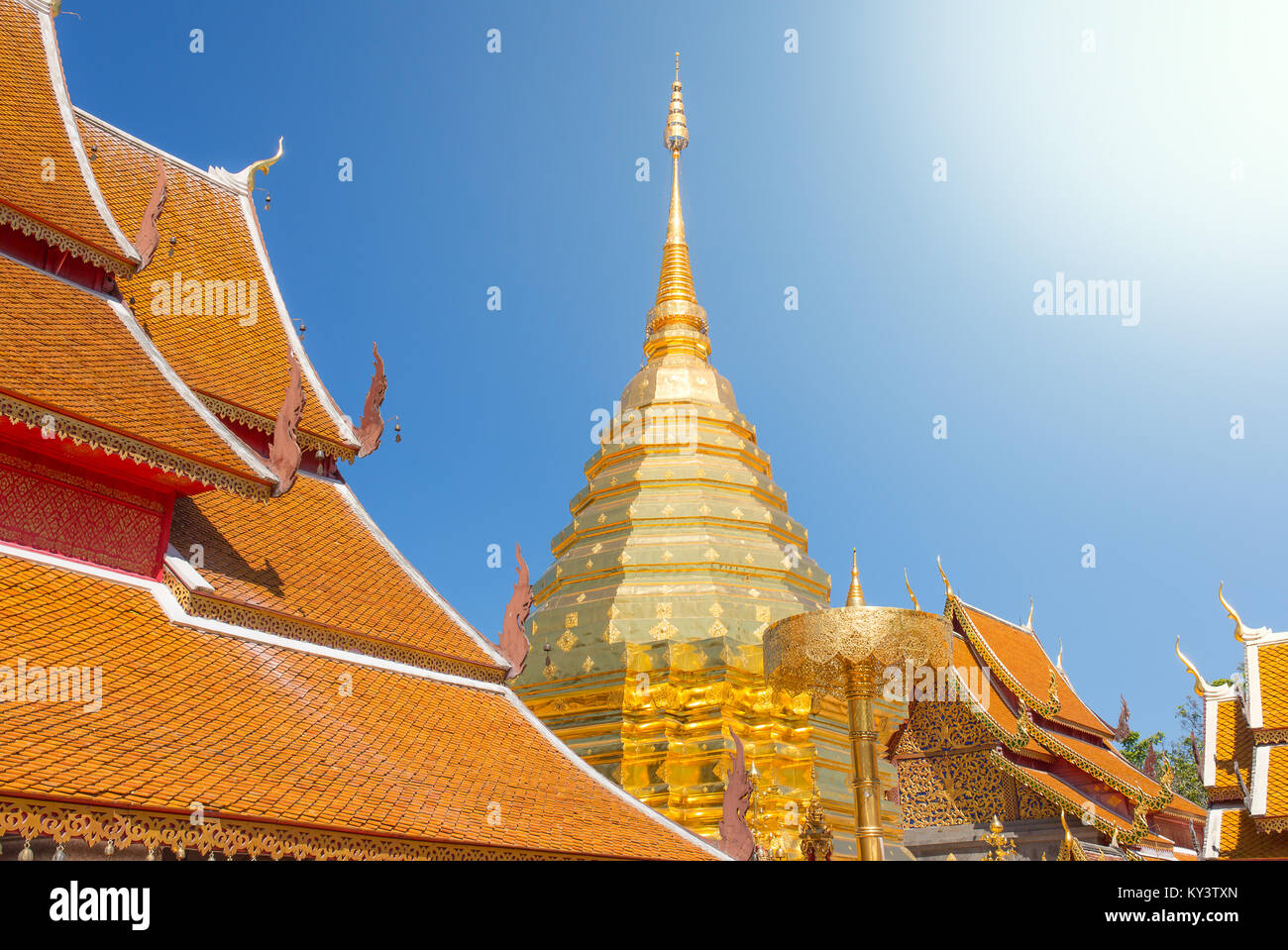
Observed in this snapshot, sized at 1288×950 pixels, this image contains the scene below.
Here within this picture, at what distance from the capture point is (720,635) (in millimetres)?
20250

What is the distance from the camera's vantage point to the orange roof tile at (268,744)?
6.63 m

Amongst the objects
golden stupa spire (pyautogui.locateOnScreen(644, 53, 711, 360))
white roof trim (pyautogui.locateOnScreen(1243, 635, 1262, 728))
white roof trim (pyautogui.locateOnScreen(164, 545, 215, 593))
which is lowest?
white roof trim (pyautogui.locateOnScreen(1243, 635, 1262, 728))

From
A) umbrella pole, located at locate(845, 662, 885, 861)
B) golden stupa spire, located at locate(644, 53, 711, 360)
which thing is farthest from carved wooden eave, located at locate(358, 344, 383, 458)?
golden stupa spire, located at locate(644, 53, 711, 360)

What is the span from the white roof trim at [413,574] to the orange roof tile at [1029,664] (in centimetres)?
1076

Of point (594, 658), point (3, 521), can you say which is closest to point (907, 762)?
point (594, 658)

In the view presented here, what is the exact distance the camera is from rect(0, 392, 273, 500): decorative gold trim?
7789 millimetres

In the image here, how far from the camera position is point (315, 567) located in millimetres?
10820

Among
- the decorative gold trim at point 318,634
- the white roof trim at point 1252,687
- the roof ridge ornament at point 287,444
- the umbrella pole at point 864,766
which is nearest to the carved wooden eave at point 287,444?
the roof ridge ornament at point 287,444

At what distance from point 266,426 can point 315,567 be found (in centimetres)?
168

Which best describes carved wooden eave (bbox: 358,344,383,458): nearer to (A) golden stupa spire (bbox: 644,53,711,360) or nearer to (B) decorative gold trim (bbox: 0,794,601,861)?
(B) decorative gold trim (bbox: 0,794,601,861)

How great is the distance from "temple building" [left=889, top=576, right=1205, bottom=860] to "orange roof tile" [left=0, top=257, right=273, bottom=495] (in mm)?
11620

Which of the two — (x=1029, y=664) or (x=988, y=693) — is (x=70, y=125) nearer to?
(x=988, y=693)

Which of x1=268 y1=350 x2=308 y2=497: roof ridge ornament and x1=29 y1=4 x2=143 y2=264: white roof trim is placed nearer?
x1=268 y1=350 x2=308 y2=497: roof ridge ornament
